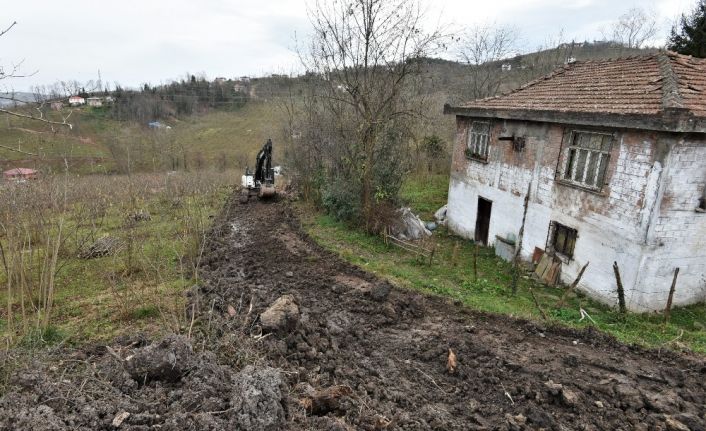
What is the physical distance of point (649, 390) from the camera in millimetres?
5809

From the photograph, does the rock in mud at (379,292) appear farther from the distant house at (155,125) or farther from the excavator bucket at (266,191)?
the distant house at (155,125)

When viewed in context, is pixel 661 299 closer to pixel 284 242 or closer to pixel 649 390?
pixel 649 390

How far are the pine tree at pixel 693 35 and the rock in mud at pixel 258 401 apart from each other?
22475mm

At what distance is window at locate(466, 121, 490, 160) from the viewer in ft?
44.5

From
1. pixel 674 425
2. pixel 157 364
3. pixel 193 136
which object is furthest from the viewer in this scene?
pixel 193 136

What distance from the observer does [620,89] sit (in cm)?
1011

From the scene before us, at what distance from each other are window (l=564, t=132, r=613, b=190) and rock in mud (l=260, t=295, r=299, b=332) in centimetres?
768

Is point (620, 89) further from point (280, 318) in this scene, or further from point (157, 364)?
point (157, 364)

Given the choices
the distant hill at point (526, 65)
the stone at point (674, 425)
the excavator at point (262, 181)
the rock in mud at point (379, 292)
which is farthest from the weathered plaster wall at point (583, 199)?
the distant hill at point (526, 65)

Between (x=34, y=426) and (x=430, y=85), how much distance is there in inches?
824

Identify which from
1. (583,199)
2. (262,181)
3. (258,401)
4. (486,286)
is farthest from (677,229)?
(262,181)

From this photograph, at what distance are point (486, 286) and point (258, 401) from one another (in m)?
7.61

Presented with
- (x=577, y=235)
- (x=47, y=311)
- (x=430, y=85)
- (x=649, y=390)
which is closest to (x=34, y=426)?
(x=47, y=311)

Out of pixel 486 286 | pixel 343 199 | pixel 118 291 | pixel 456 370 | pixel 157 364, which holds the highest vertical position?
pixel 157 364
